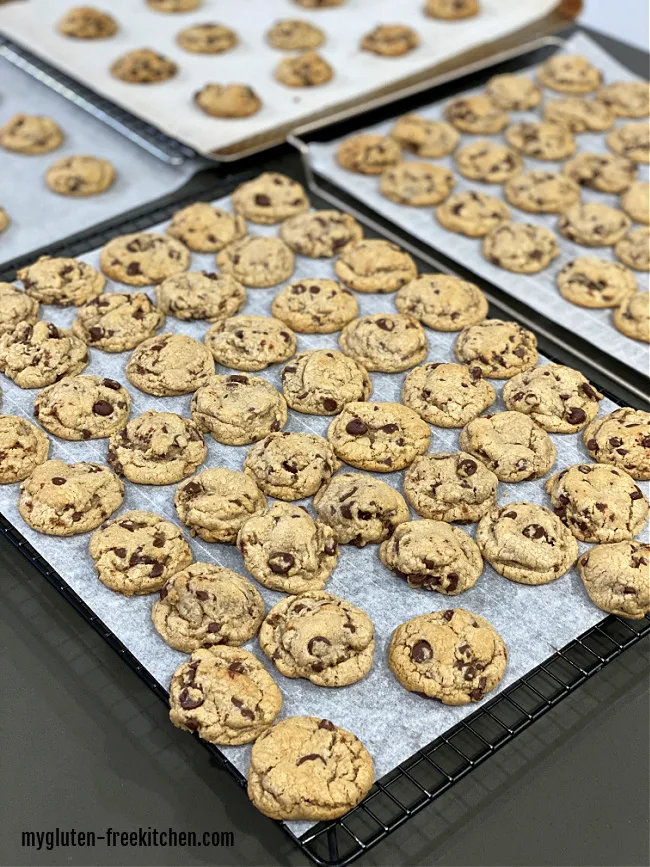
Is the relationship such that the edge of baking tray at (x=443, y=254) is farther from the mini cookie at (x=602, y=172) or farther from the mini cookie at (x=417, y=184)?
the mini cookie at (x=602, y=172)

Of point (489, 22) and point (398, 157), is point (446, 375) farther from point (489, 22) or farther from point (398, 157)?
point (489, 22)

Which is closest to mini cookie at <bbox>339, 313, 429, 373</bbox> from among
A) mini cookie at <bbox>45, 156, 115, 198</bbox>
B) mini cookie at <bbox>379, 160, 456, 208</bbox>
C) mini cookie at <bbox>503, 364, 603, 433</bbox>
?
mini cookie at <bbox>503, 364, 603, 433</bbox>

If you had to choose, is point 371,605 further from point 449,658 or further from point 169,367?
point 169,367

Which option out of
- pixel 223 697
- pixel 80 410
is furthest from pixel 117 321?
pixel 223 697

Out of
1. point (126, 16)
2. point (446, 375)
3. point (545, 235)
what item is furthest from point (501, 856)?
point (126, 16)

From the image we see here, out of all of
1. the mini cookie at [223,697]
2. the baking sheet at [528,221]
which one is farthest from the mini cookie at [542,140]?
the mini cookie at [223,697]

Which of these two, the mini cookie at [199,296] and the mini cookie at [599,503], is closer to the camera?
the mini cookie at [599,503]

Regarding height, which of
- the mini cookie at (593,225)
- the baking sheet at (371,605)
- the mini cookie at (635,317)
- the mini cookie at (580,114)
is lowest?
the baking sheet at (371,605)
